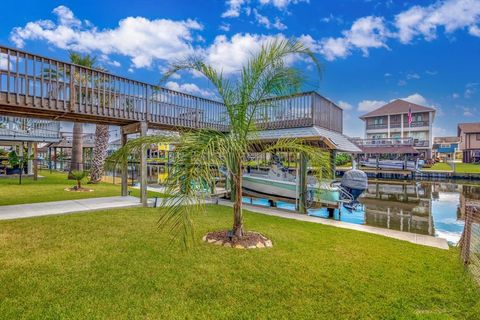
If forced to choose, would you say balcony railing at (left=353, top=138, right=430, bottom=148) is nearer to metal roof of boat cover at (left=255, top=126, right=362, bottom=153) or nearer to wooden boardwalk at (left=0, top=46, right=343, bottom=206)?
wooden boardwalk at (left=0, top=46, right=343, bottom=206)

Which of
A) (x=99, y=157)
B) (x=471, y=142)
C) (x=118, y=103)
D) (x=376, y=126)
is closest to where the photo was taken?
(x=118, y=103)

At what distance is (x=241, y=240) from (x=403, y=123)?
46334 mm

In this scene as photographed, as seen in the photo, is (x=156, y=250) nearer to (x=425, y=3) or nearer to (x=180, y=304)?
(x=180, y=304)

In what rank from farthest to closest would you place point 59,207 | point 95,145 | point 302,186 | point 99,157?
point 95,145 → point 99,157 → point 302,186 → point 59,207

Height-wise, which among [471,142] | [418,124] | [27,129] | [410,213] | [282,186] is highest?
[418,124]

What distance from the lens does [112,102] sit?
835cm

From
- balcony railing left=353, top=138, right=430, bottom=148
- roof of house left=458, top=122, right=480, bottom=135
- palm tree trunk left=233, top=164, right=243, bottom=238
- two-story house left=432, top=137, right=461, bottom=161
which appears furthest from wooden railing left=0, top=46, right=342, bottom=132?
two-story house left=432, top=137, right=461, bottom=161

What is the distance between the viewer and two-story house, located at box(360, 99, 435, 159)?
4069cm

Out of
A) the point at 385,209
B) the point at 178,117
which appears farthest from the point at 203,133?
the point at 385,209

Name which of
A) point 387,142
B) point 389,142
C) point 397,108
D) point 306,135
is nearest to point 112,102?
point 306,135

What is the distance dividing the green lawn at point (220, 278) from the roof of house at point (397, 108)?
43.9m

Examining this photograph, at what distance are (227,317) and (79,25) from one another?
64.5ft

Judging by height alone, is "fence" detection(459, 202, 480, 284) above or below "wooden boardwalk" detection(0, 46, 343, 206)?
below

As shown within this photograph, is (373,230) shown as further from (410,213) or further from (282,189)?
(410,213)
